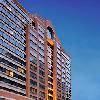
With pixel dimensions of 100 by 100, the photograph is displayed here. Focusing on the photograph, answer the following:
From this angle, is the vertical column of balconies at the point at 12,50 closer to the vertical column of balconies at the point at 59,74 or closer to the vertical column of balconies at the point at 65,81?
the vertical column of balconies at the point at 59,74

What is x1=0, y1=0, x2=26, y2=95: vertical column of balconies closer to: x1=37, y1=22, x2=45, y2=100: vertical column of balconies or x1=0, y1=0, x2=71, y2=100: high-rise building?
x1=0, y1=0, x2=71, y2=100: high-rise building

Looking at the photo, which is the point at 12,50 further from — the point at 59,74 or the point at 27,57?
the point at 59,74

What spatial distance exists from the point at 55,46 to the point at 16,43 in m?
52.7

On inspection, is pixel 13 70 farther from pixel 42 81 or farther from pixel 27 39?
pixel 42 81

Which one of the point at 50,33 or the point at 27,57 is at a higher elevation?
the point at 50,33

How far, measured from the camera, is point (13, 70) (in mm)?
120188

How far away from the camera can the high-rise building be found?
11591cm

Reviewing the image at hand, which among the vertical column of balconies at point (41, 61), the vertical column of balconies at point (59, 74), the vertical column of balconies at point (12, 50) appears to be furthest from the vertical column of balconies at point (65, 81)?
the vertical column of balconies at point (12, 50)

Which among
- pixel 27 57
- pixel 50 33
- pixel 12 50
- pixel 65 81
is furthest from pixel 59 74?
pixel 12 50

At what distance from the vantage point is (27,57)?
134500 millimetres

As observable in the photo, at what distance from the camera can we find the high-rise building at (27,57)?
380 feet

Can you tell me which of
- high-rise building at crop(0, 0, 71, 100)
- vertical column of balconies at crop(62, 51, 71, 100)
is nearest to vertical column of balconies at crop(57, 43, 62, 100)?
high-rise building at crop(0, 0, 71, 100)

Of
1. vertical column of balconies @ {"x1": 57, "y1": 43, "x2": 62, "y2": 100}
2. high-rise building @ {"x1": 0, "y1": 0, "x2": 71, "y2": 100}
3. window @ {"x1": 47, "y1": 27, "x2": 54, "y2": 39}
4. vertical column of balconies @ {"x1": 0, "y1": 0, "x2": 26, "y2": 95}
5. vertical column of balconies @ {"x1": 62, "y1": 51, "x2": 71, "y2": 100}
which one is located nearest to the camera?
vertical column of balconies @ {"x1": 0, "y1": 0, "x2": 26, "y2": 95}

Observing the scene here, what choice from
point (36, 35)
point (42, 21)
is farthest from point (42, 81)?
point (42, 21)
